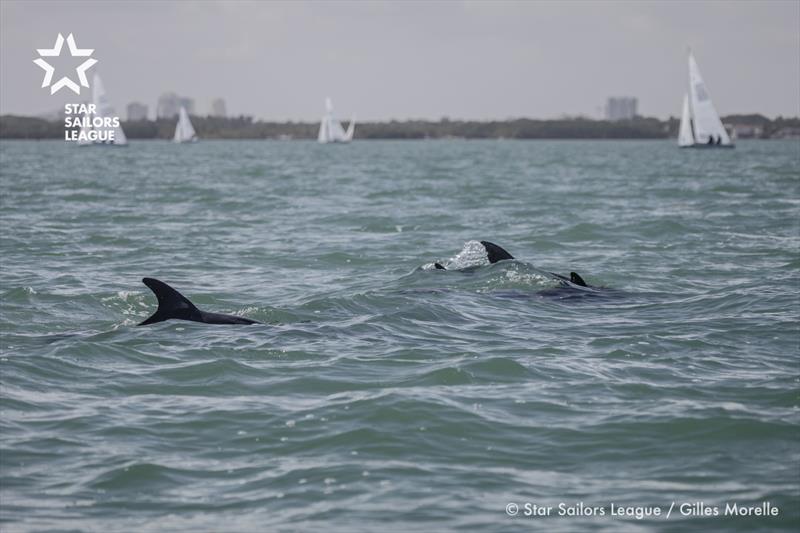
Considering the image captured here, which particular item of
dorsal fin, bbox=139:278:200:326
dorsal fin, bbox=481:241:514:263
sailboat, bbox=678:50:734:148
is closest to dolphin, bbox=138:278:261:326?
dorsal fin, bbox=139:278:200:326

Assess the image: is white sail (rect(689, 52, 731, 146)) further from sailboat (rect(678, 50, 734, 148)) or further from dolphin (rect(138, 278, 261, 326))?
dolphin (rect(138, 278, 261, 326))

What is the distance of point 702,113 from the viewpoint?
98188 millimetres

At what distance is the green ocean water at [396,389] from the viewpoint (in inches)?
306

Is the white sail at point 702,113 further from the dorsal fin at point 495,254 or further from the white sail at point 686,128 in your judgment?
the dorsal fin at point 495,254

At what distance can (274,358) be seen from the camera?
11891 millimetres

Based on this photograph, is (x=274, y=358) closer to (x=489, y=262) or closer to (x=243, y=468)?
(x=243, y=468)

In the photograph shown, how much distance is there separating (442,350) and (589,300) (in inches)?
167

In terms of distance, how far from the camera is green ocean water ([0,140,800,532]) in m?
7.77

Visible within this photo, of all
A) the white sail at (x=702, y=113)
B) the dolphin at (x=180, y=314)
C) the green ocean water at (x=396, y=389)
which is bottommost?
the green ocean water at (x=396, y=389)

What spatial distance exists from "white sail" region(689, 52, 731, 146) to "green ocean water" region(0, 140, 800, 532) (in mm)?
71973

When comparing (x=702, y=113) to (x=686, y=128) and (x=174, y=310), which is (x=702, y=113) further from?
(x=174, y=310)

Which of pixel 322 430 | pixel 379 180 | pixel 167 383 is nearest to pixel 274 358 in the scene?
pixel 167 383

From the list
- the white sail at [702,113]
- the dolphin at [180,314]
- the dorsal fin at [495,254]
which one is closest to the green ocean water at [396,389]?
the dorsal fin at [495,254]

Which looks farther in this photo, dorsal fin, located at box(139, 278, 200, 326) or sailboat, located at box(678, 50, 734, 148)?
sailboat, located at box(678, 50, 734, 148)
